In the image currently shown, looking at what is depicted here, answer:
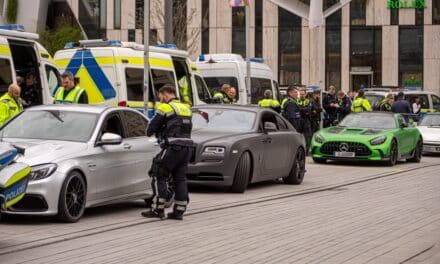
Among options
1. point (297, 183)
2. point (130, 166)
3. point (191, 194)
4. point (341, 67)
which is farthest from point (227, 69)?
point (341, 67)

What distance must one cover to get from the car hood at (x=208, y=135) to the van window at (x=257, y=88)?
12264mm

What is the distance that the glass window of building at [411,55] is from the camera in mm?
61938

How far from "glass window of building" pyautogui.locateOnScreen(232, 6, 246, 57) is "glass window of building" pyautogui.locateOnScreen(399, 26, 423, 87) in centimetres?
991

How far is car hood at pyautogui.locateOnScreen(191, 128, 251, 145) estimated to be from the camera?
626 inches

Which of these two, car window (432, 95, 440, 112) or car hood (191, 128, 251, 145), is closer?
car hood (191, 128, 251, 145)

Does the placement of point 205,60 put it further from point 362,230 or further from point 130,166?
point 362,230

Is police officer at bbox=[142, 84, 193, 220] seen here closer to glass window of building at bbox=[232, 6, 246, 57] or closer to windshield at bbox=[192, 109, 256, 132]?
windshield at bbox=[192, 109, 256, 132]

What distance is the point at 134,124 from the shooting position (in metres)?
13.5

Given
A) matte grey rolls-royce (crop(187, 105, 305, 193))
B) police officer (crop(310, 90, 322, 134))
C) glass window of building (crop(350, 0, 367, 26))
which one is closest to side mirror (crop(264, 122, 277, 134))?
matte grey rolls-royce (crop(187, 105, 305, 193))

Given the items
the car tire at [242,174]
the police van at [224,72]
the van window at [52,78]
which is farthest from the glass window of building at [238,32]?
the car tire at [242,174]

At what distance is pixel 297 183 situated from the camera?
59.8ft

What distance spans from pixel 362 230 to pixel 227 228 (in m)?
1.54

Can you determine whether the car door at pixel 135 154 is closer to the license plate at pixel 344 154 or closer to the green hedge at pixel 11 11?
the license plate at pixel 344 154

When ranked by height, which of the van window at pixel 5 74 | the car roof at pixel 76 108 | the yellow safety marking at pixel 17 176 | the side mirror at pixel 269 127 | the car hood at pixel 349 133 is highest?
the van window at pixel 5 74
